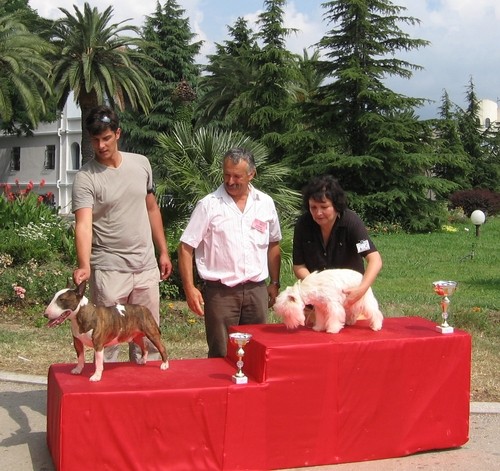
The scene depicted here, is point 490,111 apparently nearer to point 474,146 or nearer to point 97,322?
point 474,146

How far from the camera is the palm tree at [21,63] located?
28.1 m

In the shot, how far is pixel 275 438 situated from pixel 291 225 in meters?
6.85

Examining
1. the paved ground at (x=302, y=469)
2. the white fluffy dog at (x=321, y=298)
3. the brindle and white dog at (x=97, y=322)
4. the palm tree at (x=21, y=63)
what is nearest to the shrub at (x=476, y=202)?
the palm tree at (x=21, y=63)

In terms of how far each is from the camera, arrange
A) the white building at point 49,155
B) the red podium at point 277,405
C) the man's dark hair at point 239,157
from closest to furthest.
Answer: the red podium at point 277,405 < the man's dark hair at point 239,157 < the white building at point 49,155

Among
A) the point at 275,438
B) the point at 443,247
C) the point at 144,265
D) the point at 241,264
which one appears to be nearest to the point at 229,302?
the point at 241,264

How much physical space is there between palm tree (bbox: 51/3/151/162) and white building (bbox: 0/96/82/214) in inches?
942

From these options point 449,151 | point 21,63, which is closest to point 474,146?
point 449,151

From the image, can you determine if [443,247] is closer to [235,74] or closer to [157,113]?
[235,74]

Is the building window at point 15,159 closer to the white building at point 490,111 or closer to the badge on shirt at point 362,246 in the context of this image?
the white building at point 490,111

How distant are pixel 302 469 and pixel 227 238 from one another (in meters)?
1.51

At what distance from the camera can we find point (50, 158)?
194 feet

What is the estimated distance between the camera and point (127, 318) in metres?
4.21

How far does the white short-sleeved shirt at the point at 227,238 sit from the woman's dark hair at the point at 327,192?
1.43ft

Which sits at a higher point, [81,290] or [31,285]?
[81,290]
